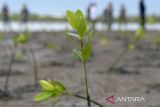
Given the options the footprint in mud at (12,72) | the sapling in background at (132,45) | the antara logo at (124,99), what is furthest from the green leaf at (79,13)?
the footprint in mud at (12,72)

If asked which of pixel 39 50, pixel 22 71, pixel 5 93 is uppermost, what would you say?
pixel 5 93

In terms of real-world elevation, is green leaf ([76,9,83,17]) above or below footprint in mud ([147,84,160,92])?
above

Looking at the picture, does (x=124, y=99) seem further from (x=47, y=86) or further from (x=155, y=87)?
(x=47, y=86)

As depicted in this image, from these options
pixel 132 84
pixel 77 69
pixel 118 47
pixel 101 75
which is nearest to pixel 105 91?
pixel 132 84

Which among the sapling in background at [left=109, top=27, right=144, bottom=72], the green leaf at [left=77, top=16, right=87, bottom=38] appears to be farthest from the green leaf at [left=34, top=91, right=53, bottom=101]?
the sapling in background at [left=109, top=27, right=144, bottom=72]

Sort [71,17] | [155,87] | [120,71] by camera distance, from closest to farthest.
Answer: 1. [71,17]
2. [155,87]
3. [120,71]

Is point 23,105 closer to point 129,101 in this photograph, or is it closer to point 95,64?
point 129,101

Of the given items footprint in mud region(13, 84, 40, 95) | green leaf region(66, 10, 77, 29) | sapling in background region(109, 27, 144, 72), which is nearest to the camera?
green leaf region(66, 10, 77, 29)

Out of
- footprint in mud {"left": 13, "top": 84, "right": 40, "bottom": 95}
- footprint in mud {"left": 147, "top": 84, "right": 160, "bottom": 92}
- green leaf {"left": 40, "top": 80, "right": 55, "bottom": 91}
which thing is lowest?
footprint in mud {"left": 13, "top": 84, "right": 40, "bottom": 95}

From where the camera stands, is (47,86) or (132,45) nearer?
(47,86)

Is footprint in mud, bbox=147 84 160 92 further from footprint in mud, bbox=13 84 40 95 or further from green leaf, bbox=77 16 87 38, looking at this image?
green leaf, bbox=77 16 87 38

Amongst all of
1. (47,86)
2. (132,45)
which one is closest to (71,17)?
(47,86)
